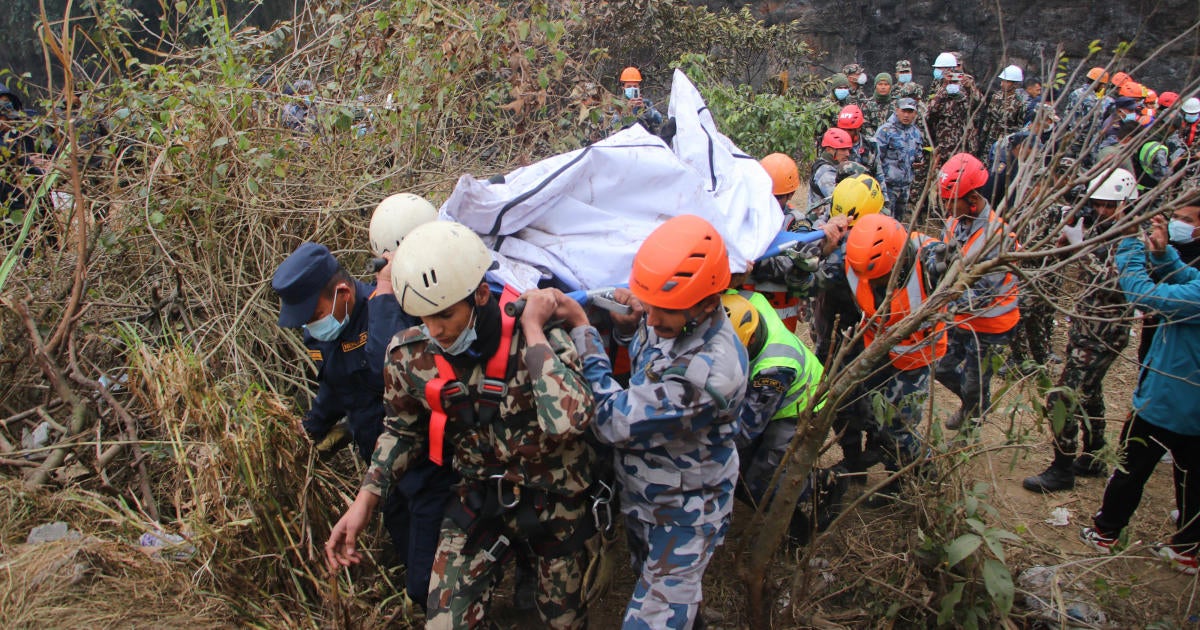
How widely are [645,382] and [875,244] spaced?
5.25 ft

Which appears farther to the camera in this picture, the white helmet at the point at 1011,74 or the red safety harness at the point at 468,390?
the white helmet at the point at 1011,74

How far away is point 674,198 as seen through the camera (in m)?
3.29

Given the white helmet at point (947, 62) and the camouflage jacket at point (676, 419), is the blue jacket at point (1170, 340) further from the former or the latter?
the white helmet at point (947, 62)

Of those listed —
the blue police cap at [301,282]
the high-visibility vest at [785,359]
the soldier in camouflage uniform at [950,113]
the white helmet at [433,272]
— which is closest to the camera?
Answer: the white helmet at [433,272]

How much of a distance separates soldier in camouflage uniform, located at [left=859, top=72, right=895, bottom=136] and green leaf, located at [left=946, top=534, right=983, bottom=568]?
704 cm

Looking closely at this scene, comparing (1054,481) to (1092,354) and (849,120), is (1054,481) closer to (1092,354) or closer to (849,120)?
(1092,354)

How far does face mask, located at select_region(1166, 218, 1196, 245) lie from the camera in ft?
10.7

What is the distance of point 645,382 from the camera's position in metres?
2.62

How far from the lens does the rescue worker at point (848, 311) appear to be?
12.7ft

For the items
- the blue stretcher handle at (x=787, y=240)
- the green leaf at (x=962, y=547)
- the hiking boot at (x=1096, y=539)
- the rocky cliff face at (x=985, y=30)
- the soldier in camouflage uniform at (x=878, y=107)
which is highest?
the blue stretcher handle at (x=787, y=240)

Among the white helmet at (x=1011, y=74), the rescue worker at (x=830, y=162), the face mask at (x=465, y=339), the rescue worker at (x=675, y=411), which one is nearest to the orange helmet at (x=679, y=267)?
the rescue worker at (x=675, y=411)

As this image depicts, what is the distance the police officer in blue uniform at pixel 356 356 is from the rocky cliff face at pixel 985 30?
11884 mm

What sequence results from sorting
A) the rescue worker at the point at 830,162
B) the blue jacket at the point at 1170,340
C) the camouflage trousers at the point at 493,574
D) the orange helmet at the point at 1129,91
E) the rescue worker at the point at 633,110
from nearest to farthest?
the camouflage trousers at the point at 493,574, the blue jacket at the point at 1170,340, the rescue worker at the point at 633,110, the rescue worker at the point at 830,162, the orange helmet at the point at 1129,91

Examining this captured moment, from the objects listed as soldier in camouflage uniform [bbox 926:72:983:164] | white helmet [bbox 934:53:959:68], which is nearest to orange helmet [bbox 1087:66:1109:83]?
soldier in camouflage uniform [bbox 926:72:983:164]
